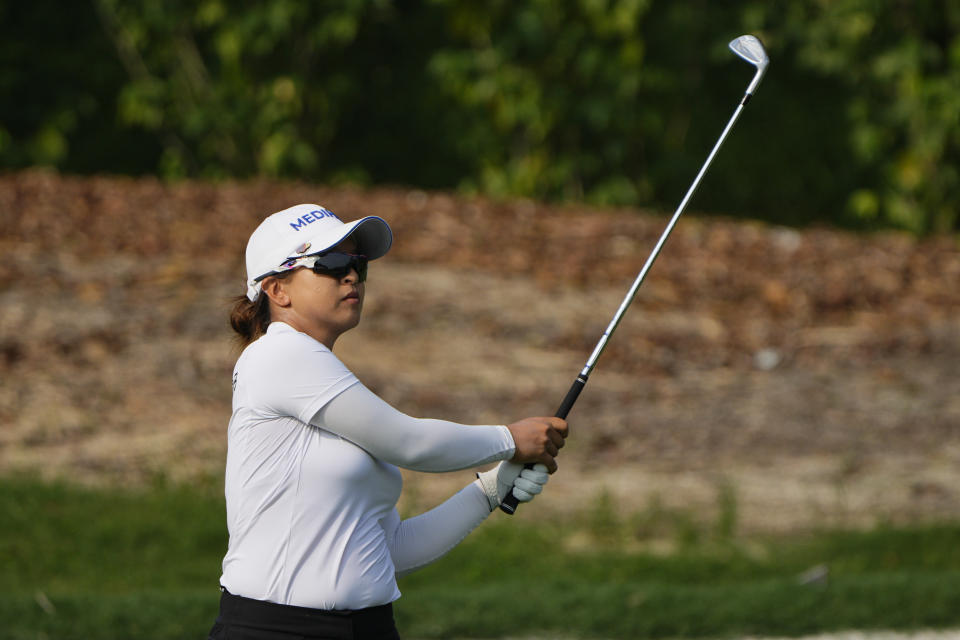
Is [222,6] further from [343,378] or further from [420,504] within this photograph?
[343,378]

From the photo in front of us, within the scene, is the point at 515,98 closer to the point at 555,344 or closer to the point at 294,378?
the point at 555,344

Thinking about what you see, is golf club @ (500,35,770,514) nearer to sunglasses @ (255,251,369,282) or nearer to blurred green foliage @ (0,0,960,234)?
sunglasses @ (255,251,369,282)

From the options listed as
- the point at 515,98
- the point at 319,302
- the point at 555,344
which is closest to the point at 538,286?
the point at 555,344

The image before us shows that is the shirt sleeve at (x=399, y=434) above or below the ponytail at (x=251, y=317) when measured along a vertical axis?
below

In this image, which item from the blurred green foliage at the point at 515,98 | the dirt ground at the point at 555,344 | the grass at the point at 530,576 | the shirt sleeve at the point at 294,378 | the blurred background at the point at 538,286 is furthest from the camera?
the blurred green foliage at the point at 515,98

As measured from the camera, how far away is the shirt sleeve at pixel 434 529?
2865mm

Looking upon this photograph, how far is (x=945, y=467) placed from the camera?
7.04 meters

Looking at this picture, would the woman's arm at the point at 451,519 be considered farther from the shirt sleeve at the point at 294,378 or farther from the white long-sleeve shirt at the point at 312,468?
the shirt sleeve at the point at 294,378

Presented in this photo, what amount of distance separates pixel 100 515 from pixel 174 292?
2815 mm

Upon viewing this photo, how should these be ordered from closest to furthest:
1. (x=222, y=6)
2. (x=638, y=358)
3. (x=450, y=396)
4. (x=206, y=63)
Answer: (x=450, y=396) < (x=638, y=358) < (x=222, y=6) < (x=206, y=63)

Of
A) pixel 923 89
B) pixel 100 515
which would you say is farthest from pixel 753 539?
pixel 923 89

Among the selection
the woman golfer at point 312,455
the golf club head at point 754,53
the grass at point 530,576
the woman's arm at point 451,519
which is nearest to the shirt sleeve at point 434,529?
the woman's arm at point 451,519

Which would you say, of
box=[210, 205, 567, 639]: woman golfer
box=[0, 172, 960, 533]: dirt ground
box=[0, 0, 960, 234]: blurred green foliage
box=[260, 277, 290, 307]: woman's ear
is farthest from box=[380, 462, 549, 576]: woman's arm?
box=[0, 0, 960, 234]: blurred green foliage

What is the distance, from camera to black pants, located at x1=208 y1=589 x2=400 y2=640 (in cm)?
250
